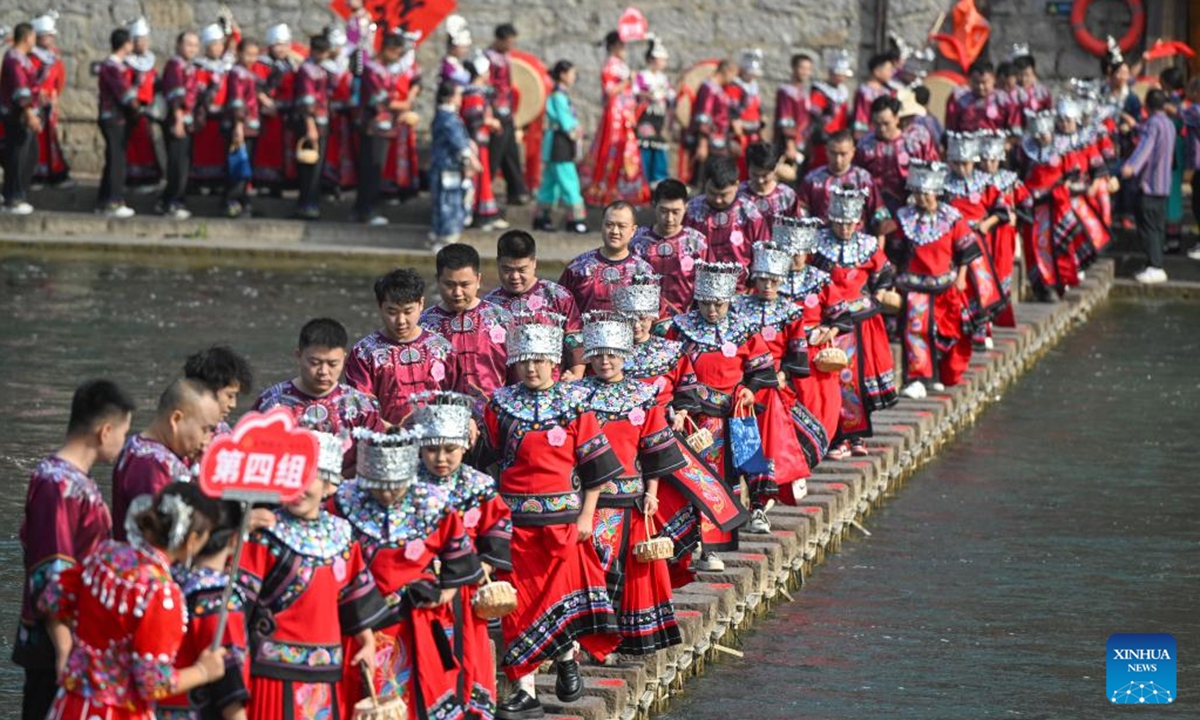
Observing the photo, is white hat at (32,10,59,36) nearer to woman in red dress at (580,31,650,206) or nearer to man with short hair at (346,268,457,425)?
woman in red dress at (580,31,650,206)

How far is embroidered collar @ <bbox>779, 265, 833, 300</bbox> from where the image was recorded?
11.3 metres

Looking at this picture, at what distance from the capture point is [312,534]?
6.68m

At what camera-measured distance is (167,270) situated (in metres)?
19.6

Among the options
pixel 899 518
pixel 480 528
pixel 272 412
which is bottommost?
pixel 899 518

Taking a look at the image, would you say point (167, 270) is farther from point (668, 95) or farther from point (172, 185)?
point (668, 95)

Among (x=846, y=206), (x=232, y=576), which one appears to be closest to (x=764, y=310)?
(x=846, y=206)

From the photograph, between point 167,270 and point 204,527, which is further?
point 167,270

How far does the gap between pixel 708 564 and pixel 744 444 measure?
0.76 m

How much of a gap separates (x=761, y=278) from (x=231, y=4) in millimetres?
14208

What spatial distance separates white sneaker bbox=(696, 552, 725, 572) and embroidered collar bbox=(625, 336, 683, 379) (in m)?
0.70

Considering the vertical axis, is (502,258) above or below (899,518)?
above

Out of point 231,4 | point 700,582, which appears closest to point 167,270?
point 231,4

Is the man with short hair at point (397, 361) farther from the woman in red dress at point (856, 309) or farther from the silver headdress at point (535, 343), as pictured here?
the woman in red dress at point (856, 309)

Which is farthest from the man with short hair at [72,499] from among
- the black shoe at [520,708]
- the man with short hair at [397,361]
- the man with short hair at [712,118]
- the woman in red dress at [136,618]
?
the man with short hair at [712,118]
